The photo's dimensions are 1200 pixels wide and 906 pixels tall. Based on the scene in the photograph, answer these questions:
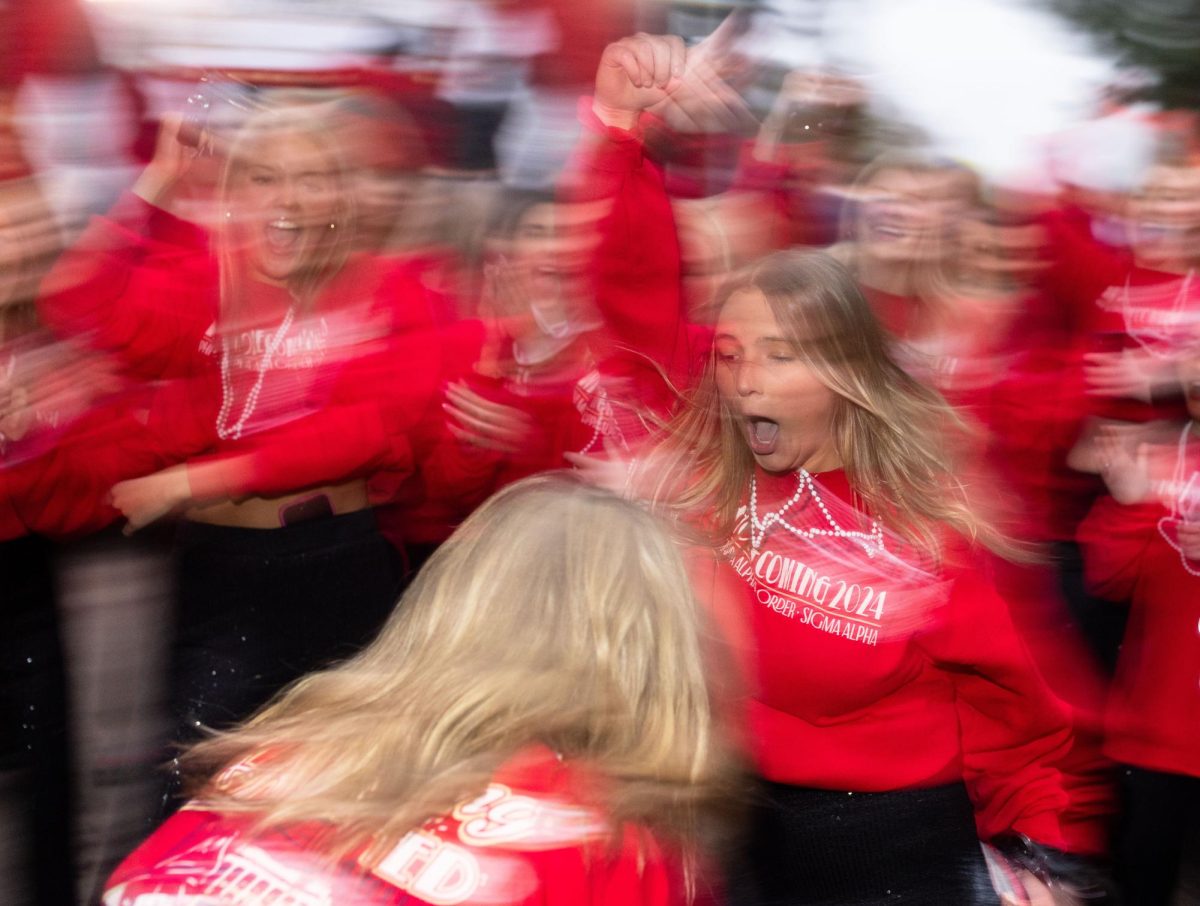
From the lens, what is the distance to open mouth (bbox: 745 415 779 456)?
6.84 ft

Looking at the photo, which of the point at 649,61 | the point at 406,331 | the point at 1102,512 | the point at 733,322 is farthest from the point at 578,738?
the point at 649,61

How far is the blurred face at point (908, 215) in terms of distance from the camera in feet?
9.32

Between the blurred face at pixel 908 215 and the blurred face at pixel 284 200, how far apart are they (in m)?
0.96

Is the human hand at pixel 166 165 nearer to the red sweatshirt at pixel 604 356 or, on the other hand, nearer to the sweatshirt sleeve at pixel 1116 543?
the red sweatshirt at pixel 604 356

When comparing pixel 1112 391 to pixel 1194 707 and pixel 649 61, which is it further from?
pixel 649 61

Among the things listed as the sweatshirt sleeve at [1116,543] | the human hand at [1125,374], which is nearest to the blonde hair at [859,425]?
the sweatshirt sleeve at [1116,543]

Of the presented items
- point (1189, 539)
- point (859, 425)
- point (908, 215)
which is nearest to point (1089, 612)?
point (1189, 539)

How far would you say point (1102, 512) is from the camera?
2635mm

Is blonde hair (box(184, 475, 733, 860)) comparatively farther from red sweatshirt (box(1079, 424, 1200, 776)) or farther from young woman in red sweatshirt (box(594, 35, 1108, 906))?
red sweatshirt (box(1079, 424, 1200, 776))

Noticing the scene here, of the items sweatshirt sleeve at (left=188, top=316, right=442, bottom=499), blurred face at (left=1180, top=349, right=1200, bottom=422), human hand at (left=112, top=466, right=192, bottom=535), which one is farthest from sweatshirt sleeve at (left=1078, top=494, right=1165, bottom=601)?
human hand at (left=112, top=466, right=192, bottom=535)

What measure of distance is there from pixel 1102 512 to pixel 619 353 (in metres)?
Answer: 0.85

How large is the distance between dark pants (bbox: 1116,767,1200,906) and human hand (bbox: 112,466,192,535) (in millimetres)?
1573

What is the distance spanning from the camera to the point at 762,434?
2.09m

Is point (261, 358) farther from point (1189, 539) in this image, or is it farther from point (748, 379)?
point (1189, 539)
